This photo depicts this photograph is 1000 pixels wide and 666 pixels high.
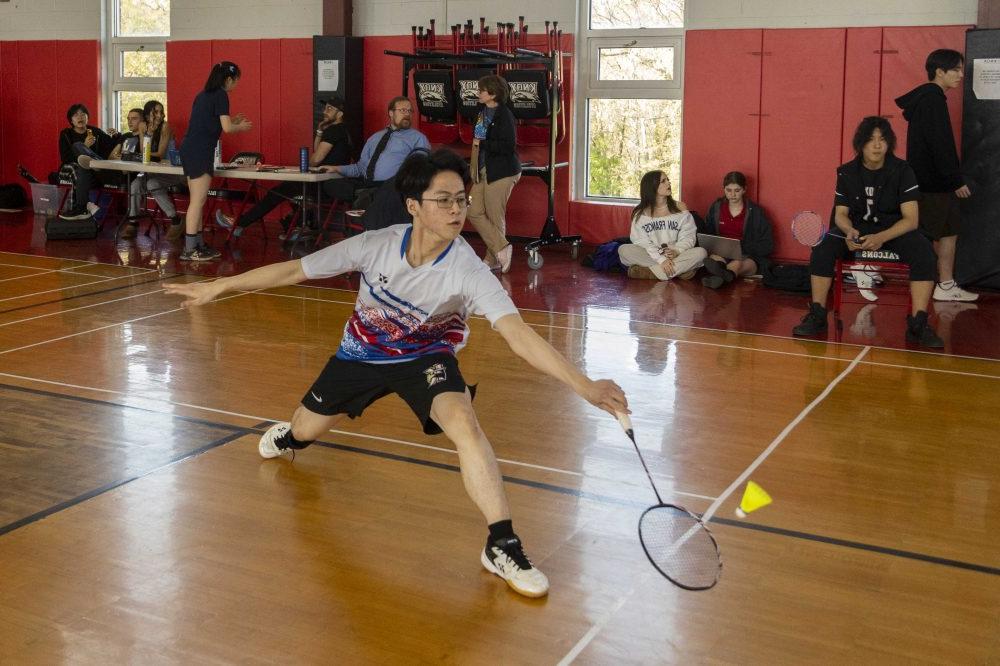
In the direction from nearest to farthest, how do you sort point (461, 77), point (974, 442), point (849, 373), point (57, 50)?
point (974, 442)
point (849, 373)
point (461, 77)
point (57, 50)

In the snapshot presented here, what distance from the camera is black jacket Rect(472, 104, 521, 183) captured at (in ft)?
33.4

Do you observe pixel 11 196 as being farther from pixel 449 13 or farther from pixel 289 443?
pixel 289 443

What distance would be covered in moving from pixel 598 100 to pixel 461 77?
1475mm

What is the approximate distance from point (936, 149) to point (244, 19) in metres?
8.49

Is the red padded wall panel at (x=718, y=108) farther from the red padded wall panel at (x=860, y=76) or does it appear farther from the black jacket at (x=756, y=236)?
the red padded wall panel at (x=860, y=76)

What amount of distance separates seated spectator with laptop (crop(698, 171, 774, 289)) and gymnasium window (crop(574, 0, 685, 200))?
1143 millimetres

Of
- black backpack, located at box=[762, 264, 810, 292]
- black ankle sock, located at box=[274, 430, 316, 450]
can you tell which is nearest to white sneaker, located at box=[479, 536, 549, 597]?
black ankle sock, located at box=[274, 430, 316, 450]

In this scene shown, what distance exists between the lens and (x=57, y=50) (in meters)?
15.4

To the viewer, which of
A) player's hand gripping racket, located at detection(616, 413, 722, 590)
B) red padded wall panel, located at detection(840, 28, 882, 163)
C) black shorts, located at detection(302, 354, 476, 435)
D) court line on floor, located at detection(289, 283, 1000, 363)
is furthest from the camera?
red padded wall panel, located at detection(840, 28, 882, 163)

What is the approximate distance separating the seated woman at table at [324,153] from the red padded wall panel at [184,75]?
2.39 m

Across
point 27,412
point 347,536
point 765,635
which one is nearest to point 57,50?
point 27,412

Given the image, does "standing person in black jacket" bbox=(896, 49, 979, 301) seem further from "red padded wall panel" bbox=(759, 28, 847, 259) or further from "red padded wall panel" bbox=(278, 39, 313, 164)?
"red padded wall panel" bbox=(278, 39, 313, 164)

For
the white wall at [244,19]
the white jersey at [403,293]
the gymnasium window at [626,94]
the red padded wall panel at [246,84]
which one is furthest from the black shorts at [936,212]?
the red padded wall panel at [246,84]

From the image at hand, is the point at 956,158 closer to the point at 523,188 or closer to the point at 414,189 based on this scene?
the point at 523,188
